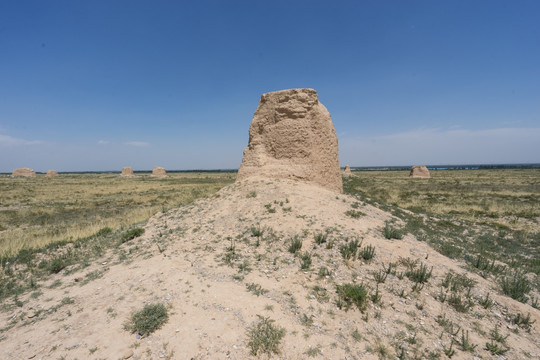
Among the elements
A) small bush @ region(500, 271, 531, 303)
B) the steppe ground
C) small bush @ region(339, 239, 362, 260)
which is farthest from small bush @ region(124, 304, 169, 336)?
small bush @ region(500, 271, 531, 303)

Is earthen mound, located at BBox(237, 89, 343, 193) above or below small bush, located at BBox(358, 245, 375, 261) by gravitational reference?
above

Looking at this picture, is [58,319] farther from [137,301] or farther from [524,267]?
[524,267]

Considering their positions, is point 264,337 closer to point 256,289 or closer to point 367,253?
point 256,289

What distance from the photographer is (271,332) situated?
169 inches

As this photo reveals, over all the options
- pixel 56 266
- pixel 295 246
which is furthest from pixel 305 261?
pixel 56 266

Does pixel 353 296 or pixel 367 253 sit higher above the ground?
pixel 367 253

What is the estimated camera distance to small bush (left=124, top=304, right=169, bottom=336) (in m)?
4.42

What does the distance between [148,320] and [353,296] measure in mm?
4379

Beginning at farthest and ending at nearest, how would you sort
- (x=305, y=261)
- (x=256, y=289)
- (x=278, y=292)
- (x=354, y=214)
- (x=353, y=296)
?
(x=354, y=214), (x=305, y=261), (x=256, y=289), (x=278, y=292), (x=353, y=296)

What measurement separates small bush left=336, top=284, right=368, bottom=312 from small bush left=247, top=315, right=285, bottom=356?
1645 mm

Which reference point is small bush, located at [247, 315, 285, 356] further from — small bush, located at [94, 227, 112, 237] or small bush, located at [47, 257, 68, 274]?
small bush, located at [94, 227, 112, 237]

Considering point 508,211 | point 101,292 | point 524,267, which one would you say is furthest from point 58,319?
point 508,211

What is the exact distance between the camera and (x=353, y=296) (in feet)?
16.9

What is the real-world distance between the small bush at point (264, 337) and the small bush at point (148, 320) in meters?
1.84
